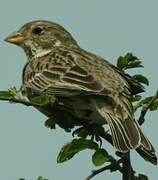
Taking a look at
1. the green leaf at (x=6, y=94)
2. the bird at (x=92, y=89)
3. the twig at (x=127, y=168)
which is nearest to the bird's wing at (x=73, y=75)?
the bird at (x=92, y=89)

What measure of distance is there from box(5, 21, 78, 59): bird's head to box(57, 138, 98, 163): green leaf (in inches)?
122

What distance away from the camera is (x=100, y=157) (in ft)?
12.4

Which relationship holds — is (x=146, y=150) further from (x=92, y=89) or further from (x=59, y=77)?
(x=59, y=77)

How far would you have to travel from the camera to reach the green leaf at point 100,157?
12.3 ft

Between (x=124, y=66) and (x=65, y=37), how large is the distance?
2822 mm

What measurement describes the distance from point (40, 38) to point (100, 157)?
12.5 feet

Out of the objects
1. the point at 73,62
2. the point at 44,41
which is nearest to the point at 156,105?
the point at 73,62

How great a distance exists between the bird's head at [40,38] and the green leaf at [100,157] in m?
3.27

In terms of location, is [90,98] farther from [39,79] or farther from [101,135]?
[39,79]

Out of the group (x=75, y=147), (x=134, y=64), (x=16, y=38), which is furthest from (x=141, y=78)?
(x=16, y=38)

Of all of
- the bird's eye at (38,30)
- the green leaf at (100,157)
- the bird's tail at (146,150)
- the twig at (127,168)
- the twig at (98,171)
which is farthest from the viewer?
the bird's eye at (38,30)

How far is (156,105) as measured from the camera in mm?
4293

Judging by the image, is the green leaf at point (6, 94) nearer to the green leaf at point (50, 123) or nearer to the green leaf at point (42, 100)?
the green leaf at point (42, 100)

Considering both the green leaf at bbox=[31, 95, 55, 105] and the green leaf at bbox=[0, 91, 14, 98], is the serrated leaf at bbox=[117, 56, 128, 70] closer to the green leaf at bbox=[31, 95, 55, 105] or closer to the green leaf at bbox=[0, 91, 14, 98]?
the green leaf at bbox=[31, 95, 55, 105]
